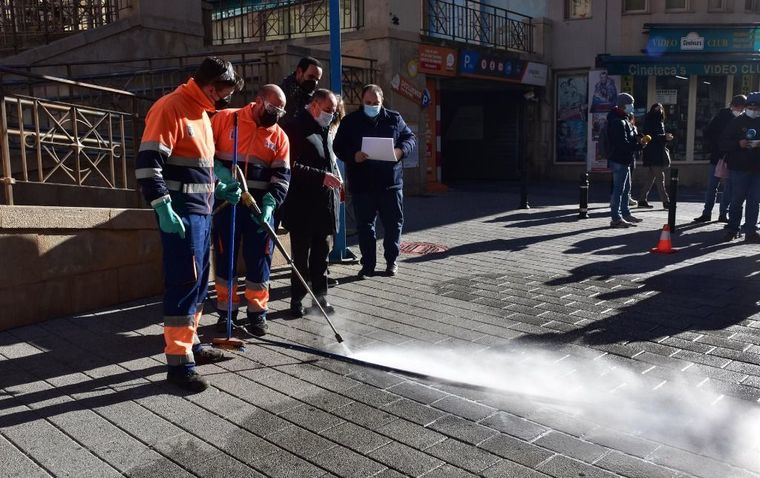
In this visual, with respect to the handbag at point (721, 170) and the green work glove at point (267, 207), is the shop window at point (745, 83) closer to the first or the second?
the handbag at point (721, 170)

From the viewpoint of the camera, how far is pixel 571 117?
20.5m

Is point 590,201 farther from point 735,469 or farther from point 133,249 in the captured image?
point 735,469

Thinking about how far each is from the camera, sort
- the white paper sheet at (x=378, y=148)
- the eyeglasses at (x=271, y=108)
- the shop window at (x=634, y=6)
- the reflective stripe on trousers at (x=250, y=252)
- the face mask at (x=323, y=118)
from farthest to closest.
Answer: the shop window at (x=634, y=6)
the white paper sheet at (x=378, y=148)
the face mask at (x=323, y=118)
the reflective stripe on trousers at (x=250, y=252)
the eyeglasses at (x=271, y=108)

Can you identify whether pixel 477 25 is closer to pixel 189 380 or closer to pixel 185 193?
pixel 185 193

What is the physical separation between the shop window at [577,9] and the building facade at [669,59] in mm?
29

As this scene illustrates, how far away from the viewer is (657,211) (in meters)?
12.5

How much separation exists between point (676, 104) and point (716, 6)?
2.91 m

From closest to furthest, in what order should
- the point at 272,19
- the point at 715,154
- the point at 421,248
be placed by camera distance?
the point at 421,248 < the point at 715,154 < the point at 272,19

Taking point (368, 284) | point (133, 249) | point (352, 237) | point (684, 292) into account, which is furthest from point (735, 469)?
point (352, 237)

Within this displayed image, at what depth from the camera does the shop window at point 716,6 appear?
19.2 m

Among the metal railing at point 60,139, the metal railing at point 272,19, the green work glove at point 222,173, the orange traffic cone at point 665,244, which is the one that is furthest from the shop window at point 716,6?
the green work glove at point 222,173

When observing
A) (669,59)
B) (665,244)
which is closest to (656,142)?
(665,244)

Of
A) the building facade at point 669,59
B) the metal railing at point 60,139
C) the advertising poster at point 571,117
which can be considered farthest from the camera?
the advertising poster at point 571,117

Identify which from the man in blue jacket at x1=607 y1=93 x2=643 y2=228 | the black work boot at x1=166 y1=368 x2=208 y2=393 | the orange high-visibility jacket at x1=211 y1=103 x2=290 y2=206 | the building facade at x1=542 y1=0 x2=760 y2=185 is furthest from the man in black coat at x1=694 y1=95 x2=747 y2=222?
the building facade at x1=542 y1=0 x2=760 y2=185
